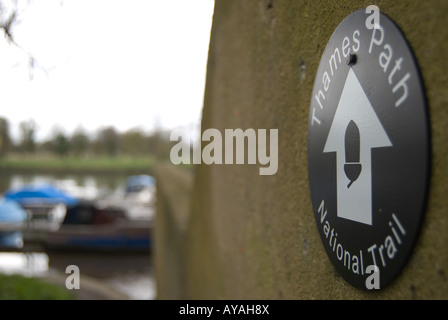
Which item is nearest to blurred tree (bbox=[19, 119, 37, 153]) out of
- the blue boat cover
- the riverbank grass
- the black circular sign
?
the riverbank grass

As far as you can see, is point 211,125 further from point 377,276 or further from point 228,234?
point 377,276

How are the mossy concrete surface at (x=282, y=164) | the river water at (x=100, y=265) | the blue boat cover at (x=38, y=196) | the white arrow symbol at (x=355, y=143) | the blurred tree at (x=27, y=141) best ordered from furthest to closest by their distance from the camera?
the blurred tree at (x=27, y=141) < the blue boat cover at (x=38, y=196) < the river water at (x=100, y=265) < the white arrow symbol at (x=355, y=143) < the mossy concrete surface at (x=282, y=164)

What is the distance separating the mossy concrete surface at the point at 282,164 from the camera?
1.15 metres

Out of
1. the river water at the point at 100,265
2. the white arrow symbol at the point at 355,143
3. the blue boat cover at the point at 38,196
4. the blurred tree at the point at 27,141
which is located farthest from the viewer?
the blurred tree at the point at 27,141

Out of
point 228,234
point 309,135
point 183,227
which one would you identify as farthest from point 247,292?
point 183,227

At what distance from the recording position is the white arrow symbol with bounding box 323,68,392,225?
1.41 meters

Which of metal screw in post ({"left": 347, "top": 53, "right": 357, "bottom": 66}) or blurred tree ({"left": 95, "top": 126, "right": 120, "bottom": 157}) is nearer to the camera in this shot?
metal screw in post ({"left": 347, "top": 53, "right": 357, "bottom": 66})

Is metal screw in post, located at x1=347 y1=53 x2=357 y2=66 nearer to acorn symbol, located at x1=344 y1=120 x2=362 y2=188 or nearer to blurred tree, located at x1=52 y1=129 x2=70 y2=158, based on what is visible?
acorn symbol, located at x1=344 y1=120 x2=362 y2=188

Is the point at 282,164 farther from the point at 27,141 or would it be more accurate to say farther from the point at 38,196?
the point at 27,141

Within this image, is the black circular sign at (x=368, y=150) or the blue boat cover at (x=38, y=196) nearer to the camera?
the black circular sign at (x=368, y=150)

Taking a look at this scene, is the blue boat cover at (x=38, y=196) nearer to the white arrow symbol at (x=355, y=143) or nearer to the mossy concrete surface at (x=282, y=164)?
the mossy concrete surface at (x=282, y=164)

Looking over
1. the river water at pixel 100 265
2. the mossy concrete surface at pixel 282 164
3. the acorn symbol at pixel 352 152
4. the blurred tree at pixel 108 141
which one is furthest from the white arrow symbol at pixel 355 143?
the blurred tree at pixel 108 141

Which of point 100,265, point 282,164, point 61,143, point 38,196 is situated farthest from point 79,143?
point 282,164

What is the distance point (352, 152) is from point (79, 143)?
69800 millimetres
